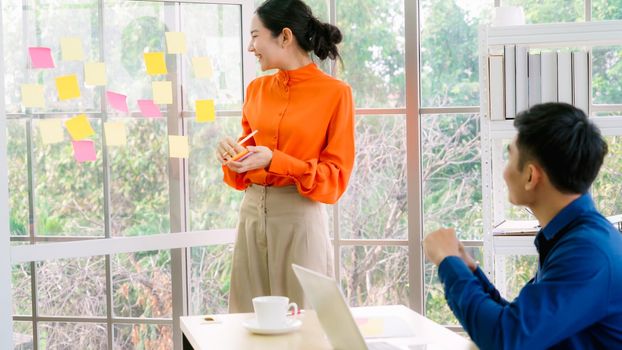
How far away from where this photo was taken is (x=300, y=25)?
2.78 metres

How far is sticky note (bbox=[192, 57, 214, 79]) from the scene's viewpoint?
3207 mm

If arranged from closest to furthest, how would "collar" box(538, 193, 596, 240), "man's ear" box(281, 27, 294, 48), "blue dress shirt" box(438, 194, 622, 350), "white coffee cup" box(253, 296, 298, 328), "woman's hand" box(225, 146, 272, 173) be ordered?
"blue dress shirt" box(438, 194, 622, 350), "collar" box(538, 193, 596, 240), "white coffee cup" box(253, 296, 298, 328), "woman's hand" box(225, 146, 272, 173), "man's ear" box(281, 27, 294, 48)

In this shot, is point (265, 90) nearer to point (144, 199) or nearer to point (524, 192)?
point (144, 199)

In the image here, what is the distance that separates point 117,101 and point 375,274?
1.30 meters

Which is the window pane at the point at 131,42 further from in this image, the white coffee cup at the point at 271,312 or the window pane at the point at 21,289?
the white coffee cup at the point at 271,312

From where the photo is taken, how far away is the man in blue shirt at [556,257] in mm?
1393

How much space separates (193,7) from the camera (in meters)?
3.19

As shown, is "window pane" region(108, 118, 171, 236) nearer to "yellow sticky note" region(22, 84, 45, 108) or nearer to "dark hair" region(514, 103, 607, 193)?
"yellow sticky note" region(22, 84, 45, 108)

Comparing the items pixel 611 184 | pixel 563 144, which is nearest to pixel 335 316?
pixel 563 144

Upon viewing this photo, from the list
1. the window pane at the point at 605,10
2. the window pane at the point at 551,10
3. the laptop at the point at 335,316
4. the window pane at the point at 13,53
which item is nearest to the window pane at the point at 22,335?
the window pane at the point at 13,53

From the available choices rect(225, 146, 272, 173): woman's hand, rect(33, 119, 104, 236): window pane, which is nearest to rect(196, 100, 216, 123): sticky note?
rect(33, 119, 104, 236): window pane

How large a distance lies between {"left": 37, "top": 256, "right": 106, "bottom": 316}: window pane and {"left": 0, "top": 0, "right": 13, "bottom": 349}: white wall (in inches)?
7.5

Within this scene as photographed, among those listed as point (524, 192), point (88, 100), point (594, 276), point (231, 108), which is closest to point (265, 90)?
point (231, 108)

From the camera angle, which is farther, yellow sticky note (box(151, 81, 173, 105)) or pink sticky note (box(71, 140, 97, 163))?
yellow sticky note (box(151, 81, 173, 105))
